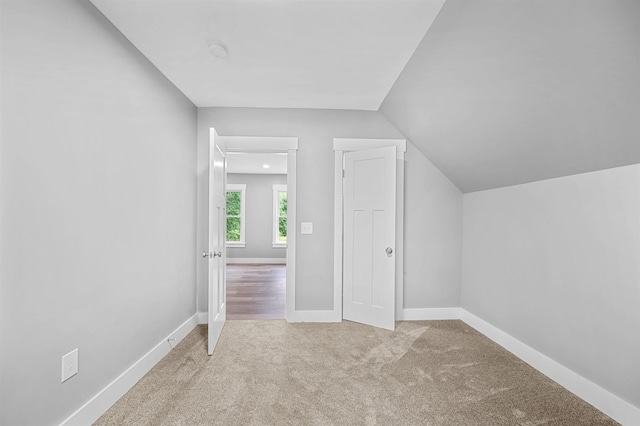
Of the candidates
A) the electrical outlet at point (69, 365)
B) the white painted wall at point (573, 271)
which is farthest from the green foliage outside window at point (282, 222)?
the electrical outlet at point (69, 365)

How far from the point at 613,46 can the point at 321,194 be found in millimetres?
2439

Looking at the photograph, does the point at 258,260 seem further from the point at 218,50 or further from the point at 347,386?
the point at 218,50

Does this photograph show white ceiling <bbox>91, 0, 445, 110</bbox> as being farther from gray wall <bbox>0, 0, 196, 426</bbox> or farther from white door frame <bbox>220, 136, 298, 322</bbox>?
white door frame <bbox>220, 136, 298, 322</bbox>

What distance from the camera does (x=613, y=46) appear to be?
3.97 ft

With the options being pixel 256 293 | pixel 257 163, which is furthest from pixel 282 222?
pixel 256 293

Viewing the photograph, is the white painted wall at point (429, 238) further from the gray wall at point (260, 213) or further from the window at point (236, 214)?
the window at point (236, 214)

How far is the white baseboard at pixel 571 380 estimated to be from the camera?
164cm

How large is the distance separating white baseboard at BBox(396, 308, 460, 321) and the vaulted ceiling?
1.47 m

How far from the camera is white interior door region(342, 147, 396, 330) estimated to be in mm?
3041

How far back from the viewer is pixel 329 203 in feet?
10.8

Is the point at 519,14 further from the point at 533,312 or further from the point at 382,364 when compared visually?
the point at 382,364

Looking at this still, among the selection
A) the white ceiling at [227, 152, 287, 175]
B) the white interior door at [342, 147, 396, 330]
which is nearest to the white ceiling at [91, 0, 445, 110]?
the white interior door at [342, 147, 396, 330]

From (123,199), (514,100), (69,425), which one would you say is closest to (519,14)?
(514,100)

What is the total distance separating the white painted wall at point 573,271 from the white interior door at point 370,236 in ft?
3.09
